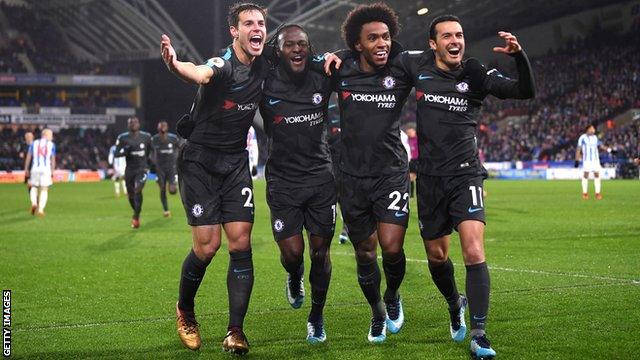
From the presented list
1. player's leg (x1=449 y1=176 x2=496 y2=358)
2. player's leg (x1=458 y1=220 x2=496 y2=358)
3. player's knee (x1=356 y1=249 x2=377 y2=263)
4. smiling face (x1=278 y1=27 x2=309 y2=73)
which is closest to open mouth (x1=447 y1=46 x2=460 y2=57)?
player's leg (x1=449 y1=176 x2=496 y2=358)

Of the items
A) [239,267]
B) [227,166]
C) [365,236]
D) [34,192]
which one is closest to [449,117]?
[365,236]

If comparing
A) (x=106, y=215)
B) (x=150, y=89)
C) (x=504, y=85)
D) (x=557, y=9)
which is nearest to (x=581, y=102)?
(x=557, y=9)

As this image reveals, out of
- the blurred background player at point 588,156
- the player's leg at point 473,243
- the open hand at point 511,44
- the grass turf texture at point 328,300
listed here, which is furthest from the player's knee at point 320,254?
the blurred background player at point 588,156

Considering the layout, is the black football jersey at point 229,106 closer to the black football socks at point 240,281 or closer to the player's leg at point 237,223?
the player's leg at point 237,223

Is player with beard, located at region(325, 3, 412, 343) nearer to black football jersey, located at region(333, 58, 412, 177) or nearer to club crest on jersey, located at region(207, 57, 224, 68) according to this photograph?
black football jersey, located at region(333, 58, 412, 177)

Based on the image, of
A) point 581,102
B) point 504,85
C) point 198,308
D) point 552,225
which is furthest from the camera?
point 581,102

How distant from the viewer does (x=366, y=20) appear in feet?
23.6

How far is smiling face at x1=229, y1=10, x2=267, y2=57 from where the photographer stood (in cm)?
674

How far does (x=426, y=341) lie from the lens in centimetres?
691

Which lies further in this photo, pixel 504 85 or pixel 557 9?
pixel 557 9

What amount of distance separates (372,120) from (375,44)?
61 centimetres

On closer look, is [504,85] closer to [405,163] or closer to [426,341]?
[405,163]

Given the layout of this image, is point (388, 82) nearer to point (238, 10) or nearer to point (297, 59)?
point (297, 59)

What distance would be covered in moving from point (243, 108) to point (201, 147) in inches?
18.6
